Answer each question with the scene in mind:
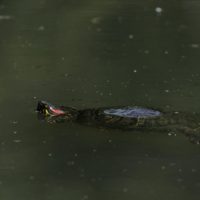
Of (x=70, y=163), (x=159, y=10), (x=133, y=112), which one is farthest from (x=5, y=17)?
(x=70, y=163)

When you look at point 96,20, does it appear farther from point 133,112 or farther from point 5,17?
point 133,112

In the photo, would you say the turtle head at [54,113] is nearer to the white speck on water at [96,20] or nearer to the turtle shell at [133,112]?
the turtle shell at [133,112]

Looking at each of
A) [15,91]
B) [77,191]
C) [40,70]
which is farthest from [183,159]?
[40,70]

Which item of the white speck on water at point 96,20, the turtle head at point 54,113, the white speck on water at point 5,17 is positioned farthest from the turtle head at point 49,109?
the white speck on water at point 5,17

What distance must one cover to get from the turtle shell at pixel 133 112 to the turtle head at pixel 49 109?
1.55ft

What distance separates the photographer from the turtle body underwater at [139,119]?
571cm

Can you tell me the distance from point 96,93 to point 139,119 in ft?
4.14

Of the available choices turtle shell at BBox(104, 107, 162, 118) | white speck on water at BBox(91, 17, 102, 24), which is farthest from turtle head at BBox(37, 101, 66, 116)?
white speck on water at BBox(91, 17, 102, 24)

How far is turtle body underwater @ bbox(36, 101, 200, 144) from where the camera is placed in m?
5.71

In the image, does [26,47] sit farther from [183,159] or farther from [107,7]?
[183,159]

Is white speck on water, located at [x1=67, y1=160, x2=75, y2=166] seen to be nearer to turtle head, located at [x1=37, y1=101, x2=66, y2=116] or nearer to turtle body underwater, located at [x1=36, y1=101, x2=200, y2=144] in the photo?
turtle body underwater, located at [x1=36, y1=101, x2=200, y2=144]

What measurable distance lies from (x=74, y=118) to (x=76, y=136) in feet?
1.26

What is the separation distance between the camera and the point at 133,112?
229 inches

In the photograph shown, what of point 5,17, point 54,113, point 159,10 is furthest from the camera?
point 159,10
